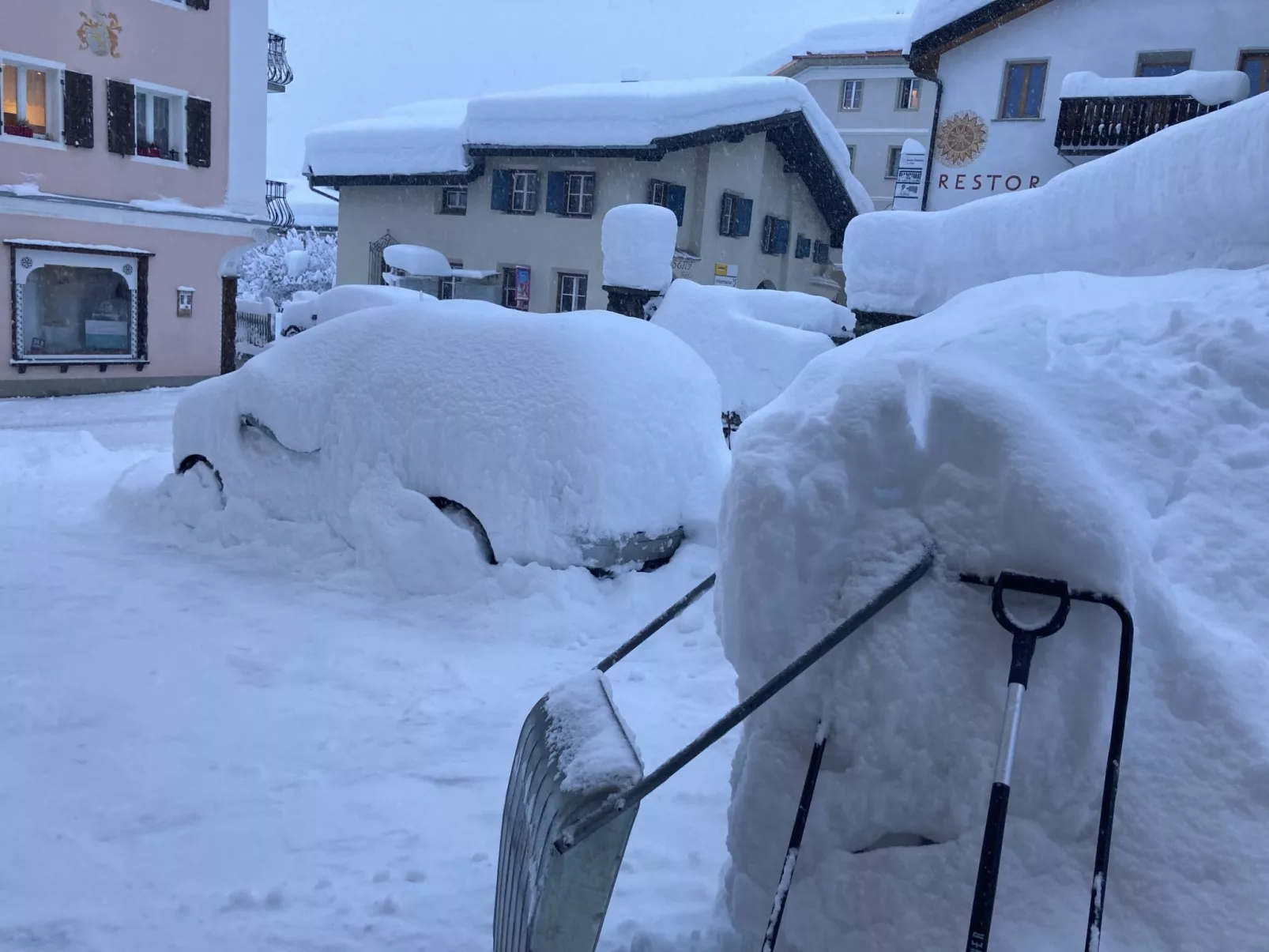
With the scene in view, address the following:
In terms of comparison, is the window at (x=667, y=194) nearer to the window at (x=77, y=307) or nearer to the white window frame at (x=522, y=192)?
the white window frame at (x=522, y=192)

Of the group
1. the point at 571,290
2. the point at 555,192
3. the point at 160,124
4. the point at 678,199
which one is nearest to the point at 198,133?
the point at 160,124

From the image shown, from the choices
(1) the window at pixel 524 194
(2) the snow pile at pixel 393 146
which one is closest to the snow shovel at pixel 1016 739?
(1) the window at pixel 524 194

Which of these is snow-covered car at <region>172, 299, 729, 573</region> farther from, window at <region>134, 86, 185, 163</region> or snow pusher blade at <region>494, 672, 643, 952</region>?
window at <region>134, 86, 185, 163</region>

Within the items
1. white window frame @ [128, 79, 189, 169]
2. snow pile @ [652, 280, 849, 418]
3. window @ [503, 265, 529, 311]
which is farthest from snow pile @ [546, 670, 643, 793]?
window @ [503, 265, 529, 311]

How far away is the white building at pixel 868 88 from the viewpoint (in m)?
31.4

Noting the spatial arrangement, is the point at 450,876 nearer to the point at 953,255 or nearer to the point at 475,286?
the point at 953,255

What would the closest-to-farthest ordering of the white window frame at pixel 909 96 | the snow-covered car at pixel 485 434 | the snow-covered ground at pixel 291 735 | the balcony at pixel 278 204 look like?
the snow-covered ground at pixel 291 735 < the snow-covered car at pixel 485 434 < the balcony at pixel 278 204 < the white window frame at pixel 909 96

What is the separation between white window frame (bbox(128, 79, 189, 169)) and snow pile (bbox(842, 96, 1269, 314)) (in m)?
17.1

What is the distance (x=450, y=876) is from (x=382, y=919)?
29cm

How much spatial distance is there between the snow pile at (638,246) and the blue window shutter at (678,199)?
10.6 m

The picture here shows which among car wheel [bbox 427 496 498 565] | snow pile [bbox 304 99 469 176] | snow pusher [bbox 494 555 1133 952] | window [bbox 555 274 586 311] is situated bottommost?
car wheel [bbox 427 496 498 565]

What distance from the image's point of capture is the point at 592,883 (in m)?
2.06

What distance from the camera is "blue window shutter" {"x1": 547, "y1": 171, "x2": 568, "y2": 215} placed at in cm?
2208

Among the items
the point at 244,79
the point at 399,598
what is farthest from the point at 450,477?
the point at 244,79
